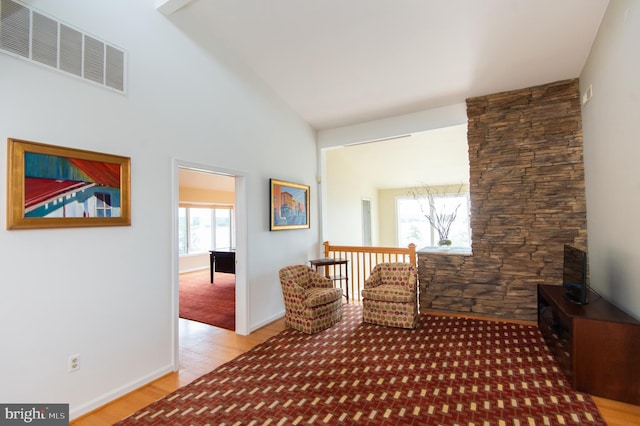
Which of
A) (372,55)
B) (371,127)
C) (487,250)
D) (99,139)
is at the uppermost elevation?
(372,55)

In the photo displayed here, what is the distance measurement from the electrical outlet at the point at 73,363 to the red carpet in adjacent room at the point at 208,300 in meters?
1.95

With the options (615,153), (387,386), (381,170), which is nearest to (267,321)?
(387,386)

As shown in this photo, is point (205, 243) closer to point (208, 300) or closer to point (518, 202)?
point (208, 300)

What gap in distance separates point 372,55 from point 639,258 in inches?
121

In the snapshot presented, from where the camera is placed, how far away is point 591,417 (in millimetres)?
2111

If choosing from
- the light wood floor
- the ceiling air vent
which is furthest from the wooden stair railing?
the ceiling air vent

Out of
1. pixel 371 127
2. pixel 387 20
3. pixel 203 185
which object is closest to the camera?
pixel 387 20

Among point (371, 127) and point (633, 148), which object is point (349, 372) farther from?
point (371, 127)

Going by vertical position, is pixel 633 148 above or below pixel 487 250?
above

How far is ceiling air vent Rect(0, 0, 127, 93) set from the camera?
201cm

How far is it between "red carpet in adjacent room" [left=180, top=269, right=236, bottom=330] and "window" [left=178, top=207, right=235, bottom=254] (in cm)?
102

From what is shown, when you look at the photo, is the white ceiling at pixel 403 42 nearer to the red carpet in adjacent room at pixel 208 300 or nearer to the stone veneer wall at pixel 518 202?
the stone veneer wall at pixel 518 202

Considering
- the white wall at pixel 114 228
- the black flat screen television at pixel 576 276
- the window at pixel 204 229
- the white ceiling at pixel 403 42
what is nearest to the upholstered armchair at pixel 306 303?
the white wall at pixel 114 228

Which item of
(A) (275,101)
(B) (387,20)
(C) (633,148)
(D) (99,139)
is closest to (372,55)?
(B) (387,20)
